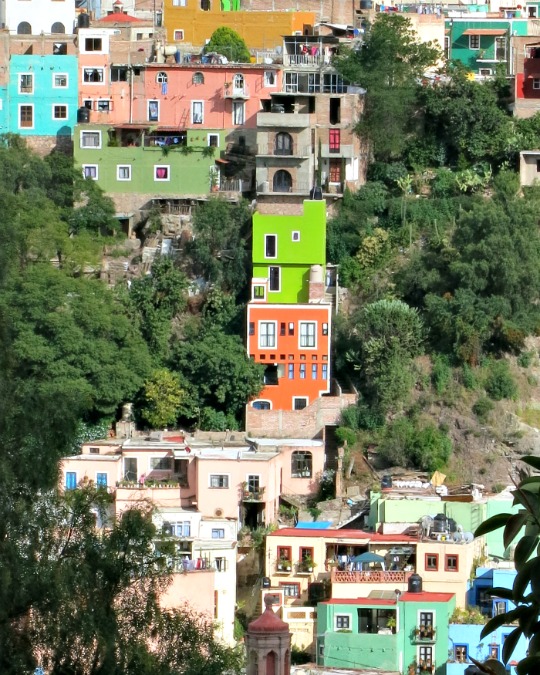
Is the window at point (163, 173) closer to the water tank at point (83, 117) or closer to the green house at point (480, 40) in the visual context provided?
the water tank at point (83, 117)

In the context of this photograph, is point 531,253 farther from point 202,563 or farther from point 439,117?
point 202,563

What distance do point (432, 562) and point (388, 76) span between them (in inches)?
721

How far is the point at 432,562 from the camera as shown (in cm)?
5131

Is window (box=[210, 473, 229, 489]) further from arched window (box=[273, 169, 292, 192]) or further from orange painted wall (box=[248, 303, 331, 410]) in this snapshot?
arched window (box=[273, 169, 292, 192])

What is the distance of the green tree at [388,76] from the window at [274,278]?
5754mm

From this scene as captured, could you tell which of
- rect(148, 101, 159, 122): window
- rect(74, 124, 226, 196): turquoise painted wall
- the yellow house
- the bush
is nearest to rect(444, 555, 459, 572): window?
the bush

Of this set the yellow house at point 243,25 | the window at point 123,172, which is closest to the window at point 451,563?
the window at point 123,172

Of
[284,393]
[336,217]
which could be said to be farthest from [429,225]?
[284,393]

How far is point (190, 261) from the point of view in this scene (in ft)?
201

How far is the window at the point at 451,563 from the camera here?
51219 millimetres

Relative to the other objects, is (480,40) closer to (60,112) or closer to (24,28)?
(24,28)

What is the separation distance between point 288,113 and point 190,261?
185 inches

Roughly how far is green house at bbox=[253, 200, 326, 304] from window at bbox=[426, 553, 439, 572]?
10306 millimetres

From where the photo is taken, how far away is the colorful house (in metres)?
58.7
